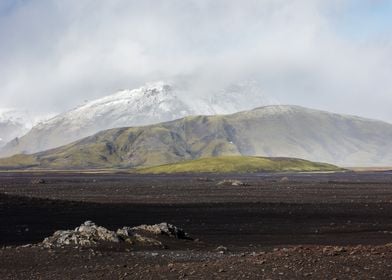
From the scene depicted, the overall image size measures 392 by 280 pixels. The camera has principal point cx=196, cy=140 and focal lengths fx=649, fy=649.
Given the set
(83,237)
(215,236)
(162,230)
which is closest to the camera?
(83,237)

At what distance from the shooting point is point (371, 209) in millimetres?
61750

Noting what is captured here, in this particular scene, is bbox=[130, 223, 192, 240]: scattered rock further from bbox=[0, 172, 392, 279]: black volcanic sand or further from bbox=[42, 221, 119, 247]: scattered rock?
bbox=[42, 221, 119, 247]: scattered rock

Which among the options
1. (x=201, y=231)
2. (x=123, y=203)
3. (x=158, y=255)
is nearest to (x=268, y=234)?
(x=201, y=231)

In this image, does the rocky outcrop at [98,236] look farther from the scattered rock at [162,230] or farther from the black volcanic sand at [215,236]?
the black volcanic sand at [215,236]

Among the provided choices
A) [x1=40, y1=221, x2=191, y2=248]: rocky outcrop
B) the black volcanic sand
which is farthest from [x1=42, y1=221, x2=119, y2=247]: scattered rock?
the black volcanic sand

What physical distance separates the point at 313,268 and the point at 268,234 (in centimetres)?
1899

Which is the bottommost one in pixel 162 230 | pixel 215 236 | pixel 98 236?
pixel 215 236

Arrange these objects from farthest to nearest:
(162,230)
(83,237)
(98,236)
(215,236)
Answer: (215,236), (162,230), (98,236), (83,237)

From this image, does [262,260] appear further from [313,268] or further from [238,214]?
[238,214]

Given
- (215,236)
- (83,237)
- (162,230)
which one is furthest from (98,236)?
(215,236)

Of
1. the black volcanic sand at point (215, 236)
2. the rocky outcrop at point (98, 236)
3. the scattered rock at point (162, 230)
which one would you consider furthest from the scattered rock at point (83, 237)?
the scattered rock at point (162, 230)

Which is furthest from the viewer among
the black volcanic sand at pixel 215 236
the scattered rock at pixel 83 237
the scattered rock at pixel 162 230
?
the scattered rock at pixel 162 230

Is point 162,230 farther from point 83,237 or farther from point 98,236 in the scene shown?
point 83,237

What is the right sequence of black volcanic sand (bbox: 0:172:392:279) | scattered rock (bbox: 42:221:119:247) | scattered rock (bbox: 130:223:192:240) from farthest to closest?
scattered rock (bbox: 130:223:192:240) → scattered rock (bbox: 42:221:119:247) → black volcanic sand (bbox: 0:172:392:279)
